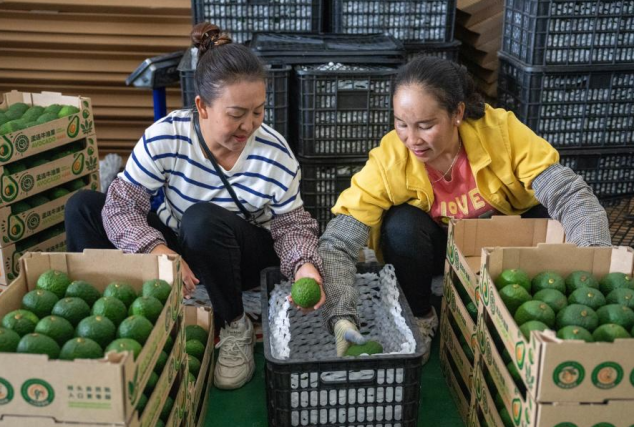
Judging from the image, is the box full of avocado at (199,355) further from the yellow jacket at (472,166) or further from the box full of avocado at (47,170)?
the box full of avocado at (47,170)

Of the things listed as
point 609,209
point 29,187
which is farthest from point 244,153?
point 609,209

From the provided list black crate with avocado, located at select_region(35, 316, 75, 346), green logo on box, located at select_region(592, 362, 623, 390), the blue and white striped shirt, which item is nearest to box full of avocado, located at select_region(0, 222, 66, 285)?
the blue and white striped shirt

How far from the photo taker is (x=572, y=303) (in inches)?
80.2

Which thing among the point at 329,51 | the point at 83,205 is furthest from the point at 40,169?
the point at 329,51

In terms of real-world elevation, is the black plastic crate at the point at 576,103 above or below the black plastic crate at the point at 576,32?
below

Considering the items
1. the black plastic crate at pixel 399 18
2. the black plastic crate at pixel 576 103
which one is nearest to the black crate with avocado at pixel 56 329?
the black plastic crate at pixel 399 18

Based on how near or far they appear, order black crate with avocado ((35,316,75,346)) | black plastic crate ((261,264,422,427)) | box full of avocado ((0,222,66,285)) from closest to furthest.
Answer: black crate with avocado ((35,316,75,346)), black plastic crate ((261,264,422,427)), box full of avocado ((0,222,66,285))

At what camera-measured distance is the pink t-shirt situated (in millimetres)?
2697

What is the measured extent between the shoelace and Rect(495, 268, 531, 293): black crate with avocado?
37.7 inches

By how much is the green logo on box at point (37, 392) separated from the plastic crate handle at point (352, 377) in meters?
0.77

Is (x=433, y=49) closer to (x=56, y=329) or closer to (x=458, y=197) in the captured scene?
(x=458, y=197)

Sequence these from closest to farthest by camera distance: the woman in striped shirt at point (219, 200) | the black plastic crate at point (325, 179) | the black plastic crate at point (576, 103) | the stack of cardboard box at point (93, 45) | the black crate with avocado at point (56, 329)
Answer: the black crate with avocado at point (56, 329)
the woman in striped shirt at point (219, 200)
the black plastic crate at point (325, 179)
the black plastic crate at point (576, 103)
the stack of cardboard box at point (93, 45)

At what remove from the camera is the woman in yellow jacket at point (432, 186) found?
8.05ft

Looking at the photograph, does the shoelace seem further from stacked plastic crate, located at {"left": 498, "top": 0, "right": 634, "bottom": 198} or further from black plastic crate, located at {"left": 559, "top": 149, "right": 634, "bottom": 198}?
black plastic crate, located at {"left": 559, "top": 149, "right": 634, "bottom": 198}
